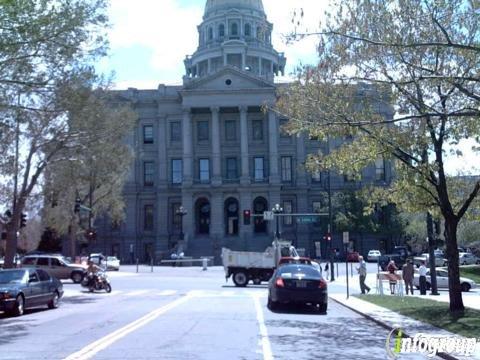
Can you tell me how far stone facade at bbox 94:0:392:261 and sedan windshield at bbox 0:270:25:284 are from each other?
174ft

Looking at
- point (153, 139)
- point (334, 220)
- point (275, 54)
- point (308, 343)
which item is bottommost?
point (308, 343)

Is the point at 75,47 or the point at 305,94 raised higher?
the point at 75,47

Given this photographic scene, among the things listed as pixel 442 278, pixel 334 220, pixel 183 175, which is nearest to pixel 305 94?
pixel 442 278

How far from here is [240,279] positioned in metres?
36.0

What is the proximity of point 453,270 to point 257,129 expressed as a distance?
62445 millimetres

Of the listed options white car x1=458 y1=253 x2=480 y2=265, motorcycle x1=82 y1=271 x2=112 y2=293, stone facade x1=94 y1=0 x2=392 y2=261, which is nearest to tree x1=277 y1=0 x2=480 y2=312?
motorcycle x1=82 y1=271 x2=112 y2=293

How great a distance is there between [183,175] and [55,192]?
39.4 meters

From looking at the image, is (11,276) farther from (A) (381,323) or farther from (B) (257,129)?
(B) (257,129)

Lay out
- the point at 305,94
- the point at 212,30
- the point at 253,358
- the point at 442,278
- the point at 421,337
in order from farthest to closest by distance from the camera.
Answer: the point at 212,30 < the point at 442,278 < the point at 305,94 < the point at 421,337 < the point at 253,358

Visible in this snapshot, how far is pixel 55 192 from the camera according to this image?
38750 millimetres

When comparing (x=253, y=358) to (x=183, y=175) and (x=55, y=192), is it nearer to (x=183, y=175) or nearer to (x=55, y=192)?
(x=55, y=192)

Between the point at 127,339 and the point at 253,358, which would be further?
the point at 127,339

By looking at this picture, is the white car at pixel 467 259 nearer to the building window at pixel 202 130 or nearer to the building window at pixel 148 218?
the building window at pixel 202 130

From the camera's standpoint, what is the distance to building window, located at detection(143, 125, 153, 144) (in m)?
81.3
